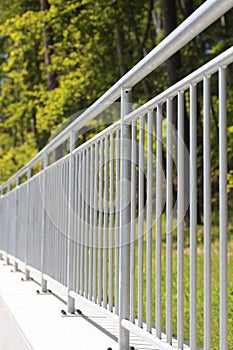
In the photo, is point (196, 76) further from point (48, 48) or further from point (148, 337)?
Result: point (48, 48)

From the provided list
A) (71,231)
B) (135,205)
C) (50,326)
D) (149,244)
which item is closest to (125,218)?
(135,205)

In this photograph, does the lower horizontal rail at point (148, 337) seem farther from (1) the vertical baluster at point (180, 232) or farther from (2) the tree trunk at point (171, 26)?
(2) the tree trunk at point (171, 26)

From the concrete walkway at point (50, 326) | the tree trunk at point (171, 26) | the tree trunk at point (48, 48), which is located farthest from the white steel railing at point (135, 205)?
the tree trunk at point (48, 48)

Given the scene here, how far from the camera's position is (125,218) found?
13.1 ft

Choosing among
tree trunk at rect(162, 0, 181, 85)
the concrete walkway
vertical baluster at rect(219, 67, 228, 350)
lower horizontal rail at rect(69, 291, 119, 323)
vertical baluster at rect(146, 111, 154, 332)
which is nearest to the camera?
vertical baluster at rect(219, 67, 228, 350)

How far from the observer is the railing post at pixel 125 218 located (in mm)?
3932

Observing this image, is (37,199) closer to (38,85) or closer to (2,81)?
(38,85)

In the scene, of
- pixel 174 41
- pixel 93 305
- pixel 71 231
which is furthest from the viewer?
pixel 71 231

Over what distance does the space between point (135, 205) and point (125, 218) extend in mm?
122

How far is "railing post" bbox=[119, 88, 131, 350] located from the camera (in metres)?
3.93

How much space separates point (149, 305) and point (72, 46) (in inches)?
865

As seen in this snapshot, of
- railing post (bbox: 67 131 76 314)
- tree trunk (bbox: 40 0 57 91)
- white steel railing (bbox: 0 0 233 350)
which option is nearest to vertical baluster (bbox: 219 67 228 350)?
white steel railing (bbox: 0 0 233 350)

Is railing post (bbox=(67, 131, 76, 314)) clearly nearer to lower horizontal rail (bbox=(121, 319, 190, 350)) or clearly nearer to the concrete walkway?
the concrete walkway

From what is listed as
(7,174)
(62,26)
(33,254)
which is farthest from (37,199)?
(7,174)
